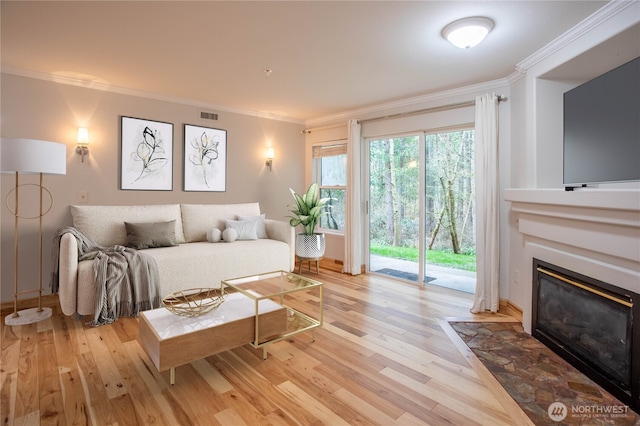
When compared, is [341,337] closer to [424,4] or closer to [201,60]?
[424,4]

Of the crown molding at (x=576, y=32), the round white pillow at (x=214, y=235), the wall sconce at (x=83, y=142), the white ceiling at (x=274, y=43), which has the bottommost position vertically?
the round white pillow at (x=214, y=235)

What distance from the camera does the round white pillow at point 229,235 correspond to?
163 inches

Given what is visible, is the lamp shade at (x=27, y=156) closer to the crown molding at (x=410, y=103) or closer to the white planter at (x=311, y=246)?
the white planter at (x=311, y=246)

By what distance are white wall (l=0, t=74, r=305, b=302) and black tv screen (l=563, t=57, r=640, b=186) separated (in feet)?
12.6

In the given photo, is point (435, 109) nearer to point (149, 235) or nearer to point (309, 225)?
point (309, 225)

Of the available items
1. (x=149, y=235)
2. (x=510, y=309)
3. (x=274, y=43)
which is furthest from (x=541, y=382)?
(x=149, y=235)

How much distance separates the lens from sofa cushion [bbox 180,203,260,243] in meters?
4.18

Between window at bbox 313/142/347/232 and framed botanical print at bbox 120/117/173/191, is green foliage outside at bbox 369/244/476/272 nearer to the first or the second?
window at bbox 313/142/347/232

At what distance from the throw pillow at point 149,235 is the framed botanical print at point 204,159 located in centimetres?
81

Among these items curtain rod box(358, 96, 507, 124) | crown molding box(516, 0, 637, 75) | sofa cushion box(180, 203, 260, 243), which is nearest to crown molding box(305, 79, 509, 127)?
curtain rod box(358, 96, 507, 124)

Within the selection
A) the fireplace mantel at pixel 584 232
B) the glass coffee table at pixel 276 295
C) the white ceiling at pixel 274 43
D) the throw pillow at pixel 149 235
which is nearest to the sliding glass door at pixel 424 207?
the white ceiling at pixel 274 43

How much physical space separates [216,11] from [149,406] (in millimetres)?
2430

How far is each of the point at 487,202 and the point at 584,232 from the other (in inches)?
48.6

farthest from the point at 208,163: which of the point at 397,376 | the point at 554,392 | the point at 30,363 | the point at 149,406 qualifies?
the point at 554,392
